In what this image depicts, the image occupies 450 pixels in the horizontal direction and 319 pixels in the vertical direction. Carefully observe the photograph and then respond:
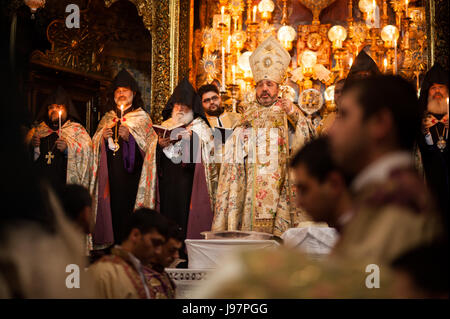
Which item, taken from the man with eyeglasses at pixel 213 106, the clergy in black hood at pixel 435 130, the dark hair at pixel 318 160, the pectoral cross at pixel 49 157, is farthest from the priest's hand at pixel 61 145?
the dark hair at pixel 318 160

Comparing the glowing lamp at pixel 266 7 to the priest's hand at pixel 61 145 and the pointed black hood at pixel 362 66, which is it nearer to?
the pointed black hood at pixel 362 66

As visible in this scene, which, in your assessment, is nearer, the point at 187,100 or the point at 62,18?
the point at 187,100

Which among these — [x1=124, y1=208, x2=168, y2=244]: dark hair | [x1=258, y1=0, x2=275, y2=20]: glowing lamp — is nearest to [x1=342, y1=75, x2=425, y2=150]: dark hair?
[x1=124, y1=208, x2=168, y2=244]: dark hair

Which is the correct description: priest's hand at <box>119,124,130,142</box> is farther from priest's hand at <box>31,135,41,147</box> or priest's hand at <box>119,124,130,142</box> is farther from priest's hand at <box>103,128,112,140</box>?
priest's hand at <box>31,135,41,147</box>

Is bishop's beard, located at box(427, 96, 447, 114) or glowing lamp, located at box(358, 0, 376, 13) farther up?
glowing lamp, located at box(358, 0, 376, 13)

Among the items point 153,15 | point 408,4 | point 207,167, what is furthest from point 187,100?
point 408,4

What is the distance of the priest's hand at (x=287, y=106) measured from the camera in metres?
7.38

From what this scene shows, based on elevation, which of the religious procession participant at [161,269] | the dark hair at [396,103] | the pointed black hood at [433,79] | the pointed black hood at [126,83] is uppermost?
the pointed black hood at [126,83]

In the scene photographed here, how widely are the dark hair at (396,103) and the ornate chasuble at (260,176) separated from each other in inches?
208

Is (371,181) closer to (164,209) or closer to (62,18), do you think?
(164,209)

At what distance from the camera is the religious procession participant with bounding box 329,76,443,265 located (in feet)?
5.16

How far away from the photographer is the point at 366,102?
1.76m

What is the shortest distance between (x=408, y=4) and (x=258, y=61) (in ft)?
9.07
